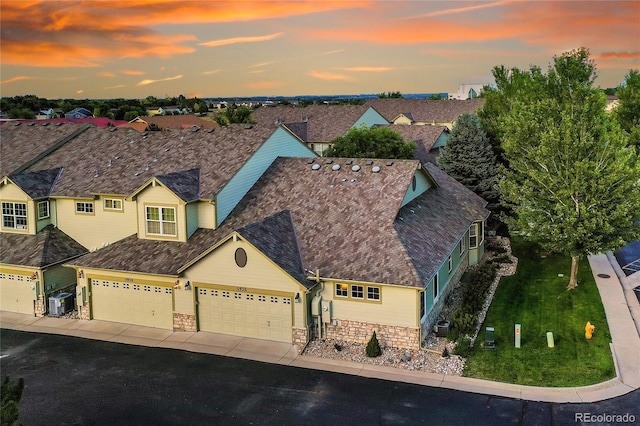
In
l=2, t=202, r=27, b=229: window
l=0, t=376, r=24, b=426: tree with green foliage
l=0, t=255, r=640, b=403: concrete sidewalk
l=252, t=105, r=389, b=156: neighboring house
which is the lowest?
l=0, t=255, r=640, b=403: concrete sidewalk

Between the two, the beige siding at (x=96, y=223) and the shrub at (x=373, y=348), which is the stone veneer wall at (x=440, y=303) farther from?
the beige siding at (x=96, y=223)

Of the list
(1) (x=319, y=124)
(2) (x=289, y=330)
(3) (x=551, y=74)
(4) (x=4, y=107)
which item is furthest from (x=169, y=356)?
(4) (x=4, y=107)

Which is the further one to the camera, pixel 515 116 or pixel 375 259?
pixel 515 116

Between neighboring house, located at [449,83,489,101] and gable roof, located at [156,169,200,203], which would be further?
neighboring house, located at [449,83,489,101]

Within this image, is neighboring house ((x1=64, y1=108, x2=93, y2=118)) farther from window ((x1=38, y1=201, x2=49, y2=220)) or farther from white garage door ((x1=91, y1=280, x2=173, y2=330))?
white garage door ((x1=91, y1=280, x2=173, y2=330))

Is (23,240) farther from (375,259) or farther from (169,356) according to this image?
(375,259)

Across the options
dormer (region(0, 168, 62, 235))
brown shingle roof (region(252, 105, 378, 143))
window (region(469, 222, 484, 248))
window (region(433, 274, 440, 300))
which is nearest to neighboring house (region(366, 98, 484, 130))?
brown shingle roof (region(252, 105, 378, 143))

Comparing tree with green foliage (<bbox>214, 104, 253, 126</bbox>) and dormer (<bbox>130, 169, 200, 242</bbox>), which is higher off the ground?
tree with green foliage (<bbox>214, 104, 253, 126</bbox>)
